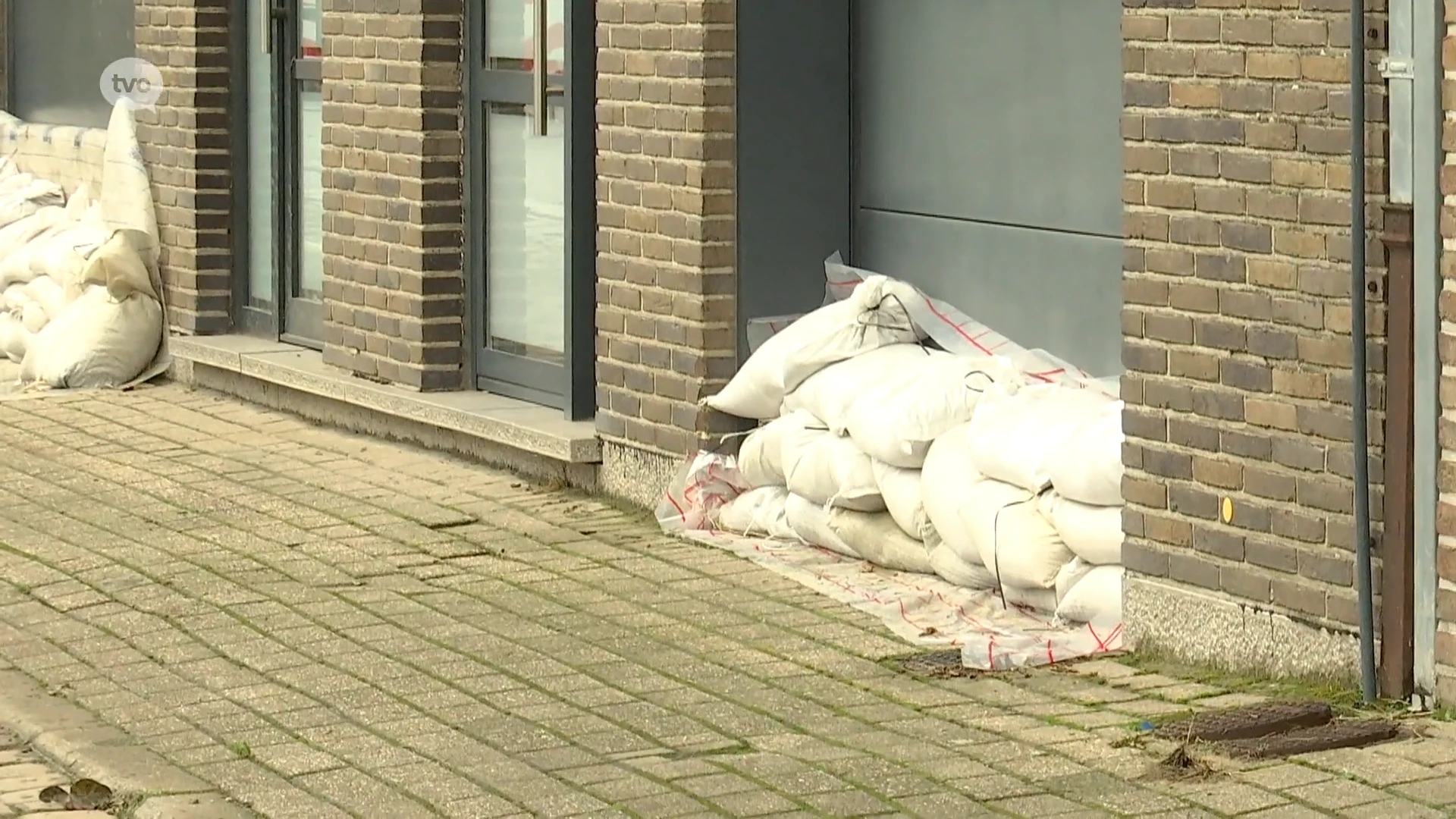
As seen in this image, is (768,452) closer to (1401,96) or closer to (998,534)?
(998,534)

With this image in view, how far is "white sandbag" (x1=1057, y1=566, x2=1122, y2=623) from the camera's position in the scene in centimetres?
702

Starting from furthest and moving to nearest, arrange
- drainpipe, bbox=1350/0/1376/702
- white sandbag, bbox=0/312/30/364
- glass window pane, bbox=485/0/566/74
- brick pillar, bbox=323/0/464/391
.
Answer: white sandbag, bbox=0/312/30/364 < brick pillar, bbox=323/0/464/391 < glass window pane, bbox=485/0/566/74 < drainpipe, bbox=1350/0/1376/702

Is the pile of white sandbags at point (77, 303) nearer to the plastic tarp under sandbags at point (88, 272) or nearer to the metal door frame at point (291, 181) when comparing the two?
the plastic tarp under sandbags at point (88, 272)

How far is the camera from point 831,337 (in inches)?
334

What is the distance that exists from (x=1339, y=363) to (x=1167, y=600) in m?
0.87

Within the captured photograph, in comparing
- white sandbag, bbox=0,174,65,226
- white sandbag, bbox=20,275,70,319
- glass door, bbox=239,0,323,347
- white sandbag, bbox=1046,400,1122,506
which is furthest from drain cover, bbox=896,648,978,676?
white sandbag, bbox=0,174,65,226

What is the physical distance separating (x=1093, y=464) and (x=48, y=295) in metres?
7.20

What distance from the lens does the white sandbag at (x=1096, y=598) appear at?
276 inches

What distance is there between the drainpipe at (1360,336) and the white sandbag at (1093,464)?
100 cm

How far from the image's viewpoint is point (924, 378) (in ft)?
26.2

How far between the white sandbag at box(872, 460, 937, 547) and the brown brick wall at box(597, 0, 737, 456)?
1.16 meters

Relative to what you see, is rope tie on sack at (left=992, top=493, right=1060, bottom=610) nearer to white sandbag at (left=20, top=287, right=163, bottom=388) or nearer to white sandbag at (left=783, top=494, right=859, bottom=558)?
→ white sandbag at (left=783, top=494, right=859, bottom=558)

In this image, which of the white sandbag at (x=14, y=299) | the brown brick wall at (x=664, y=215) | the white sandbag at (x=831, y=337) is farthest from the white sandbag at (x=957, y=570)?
the white sandbag at (x=14, y=299)

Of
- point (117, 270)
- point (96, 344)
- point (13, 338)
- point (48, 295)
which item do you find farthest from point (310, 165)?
point (13, 338)
